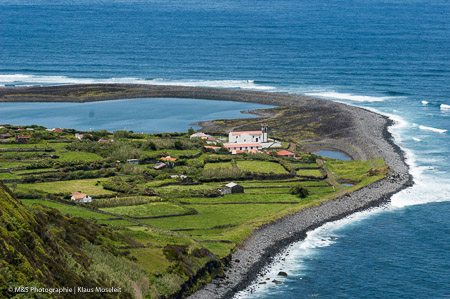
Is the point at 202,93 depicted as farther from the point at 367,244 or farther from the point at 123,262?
the point at 123,262

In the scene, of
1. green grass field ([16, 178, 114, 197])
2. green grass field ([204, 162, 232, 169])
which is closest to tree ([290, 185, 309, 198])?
green grass field ([204, 162, 232, 169])

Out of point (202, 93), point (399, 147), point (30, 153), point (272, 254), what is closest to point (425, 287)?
point (272, 254)

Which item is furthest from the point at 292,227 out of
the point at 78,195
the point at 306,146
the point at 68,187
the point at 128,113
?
the point at 128,113

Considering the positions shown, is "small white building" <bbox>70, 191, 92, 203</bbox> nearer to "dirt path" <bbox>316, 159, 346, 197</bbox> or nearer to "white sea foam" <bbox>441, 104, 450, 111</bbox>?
"dirt path" <bbox>316, 159, 346, 197</bbox>

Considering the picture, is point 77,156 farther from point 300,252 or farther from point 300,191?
point 300,252

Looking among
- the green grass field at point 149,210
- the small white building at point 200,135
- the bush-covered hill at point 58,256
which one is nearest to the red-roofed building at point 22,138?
the small white building at point 200,135

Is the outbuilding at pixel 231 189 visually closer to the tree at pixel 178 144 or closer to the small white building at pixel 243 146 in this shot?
the tree at pixel 178 144
